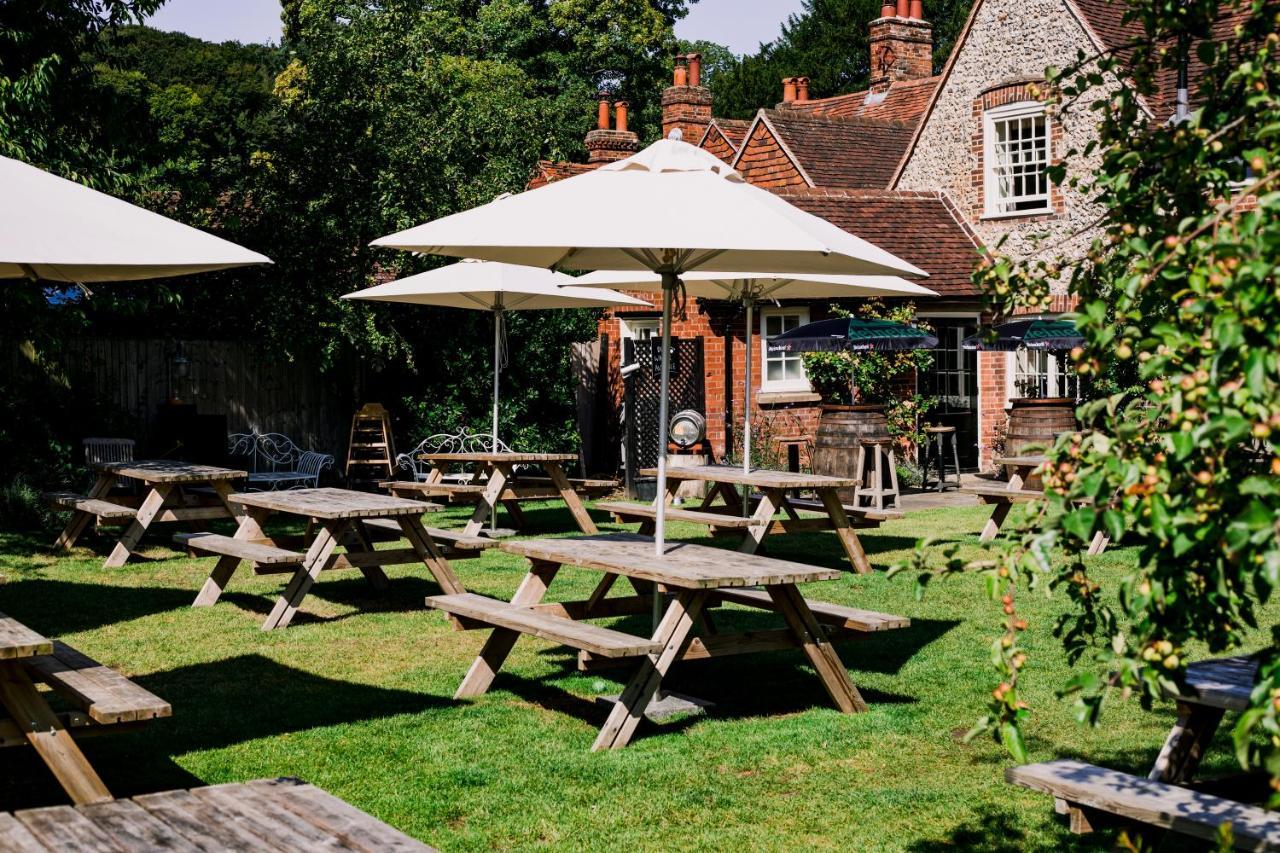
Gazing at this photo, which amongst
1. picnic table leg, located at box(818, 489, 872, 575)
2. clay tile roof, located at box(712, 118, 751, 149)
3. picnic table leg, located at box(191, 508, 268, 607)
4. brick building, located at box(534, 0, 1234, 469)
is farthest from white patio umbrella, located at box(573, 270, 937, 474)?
clay tile roof, located at box(712, 118, 751, 149)

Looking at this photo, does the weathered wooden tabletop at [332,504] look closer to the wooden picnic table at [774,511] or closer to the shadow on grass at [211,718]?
the shadow on grass at [211,718]

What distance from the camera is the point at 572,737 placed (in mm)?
6387

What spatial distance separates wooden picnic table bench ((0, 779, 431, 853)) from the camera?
3447 millimetres

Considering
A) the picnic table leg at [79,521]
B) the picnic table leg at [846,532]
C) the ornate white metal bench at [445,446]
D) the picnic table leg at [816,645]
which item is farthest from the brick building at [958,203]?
the picnic table leg at [816,645]

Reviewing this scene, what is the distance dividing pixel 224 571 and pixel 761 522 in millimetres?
3930

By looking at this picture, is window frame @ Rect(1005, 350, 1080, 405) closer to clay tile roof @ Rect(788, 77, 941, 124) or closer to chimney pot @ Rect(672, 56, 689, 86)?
clay tile roof @ Rect(788, 77, 941, 124)

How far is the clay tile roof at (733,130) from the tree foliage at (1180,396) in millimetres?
20691

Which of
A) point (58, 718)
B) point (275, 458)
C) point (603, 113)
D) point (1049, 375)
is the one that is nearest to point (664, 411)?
point (58, 718)

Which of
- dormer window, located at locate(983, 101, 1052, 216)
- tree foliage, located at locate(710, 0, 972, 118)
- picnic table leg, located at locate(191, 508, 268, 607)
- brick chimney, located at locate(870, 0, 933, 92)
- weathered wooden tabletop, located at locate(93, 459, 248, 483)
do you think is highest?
tree foliage, located at locate(710, 0, 972, 118)

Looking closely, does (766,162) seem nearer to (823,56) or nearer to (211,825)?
(211,825)

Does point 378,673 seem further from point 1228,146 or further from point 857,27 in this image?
point 857,27

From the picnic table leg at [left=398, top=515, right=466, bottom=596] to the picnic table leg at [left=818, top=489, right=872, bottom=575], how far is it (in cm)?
292

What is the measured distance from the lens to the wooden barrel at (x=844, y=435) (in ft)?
51.6

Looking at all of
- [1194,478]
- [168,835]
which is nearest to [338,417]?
[168,835]
